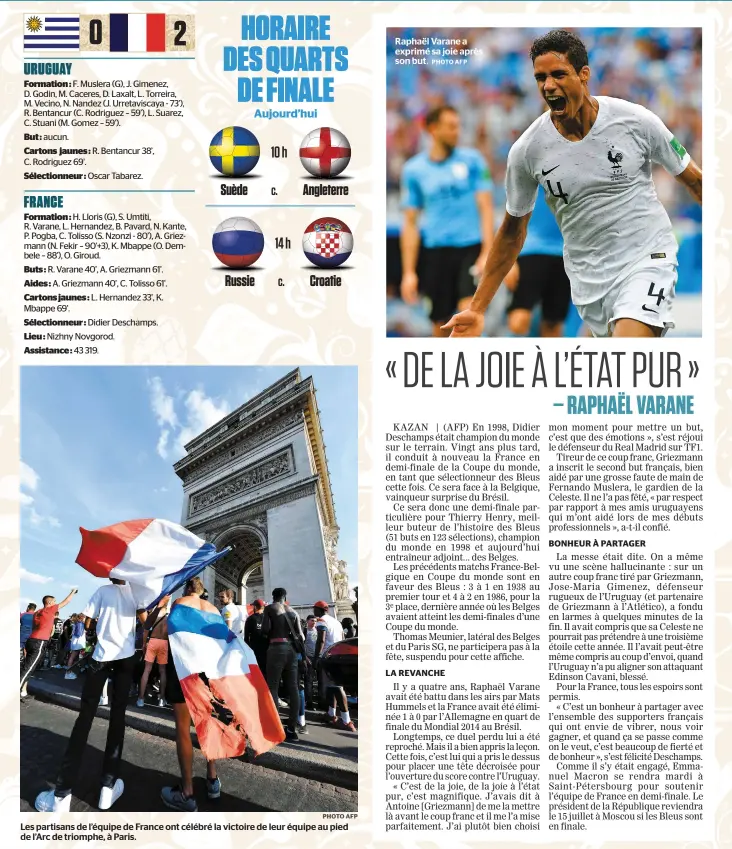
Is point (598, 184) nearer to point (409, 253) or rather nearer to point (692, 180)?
point (692, 180)

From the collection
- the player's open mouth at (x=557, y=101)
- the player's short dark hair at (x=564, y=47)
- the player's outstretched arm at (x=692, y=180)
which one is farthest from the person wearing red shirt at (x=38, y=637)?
the player's outstretched arm at (x=692, y=180)

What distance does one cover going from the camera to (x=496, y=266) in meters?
5.63

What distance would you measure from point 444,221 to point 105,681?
420 centimetres

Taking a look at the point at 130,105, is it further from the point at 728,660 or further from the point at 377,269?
the point at 728,660

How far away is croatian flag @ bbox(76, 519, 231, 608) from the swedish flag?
9.12 ft

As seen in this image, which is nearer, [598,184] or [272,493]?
[598,184]

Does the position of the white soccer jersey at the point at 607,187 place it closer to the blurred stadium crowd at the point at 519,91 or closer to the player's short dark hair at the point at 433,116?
the blurred stadium crowd at the point at 519,91

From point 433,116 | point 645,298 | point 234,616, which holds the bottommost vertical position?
point 234,616

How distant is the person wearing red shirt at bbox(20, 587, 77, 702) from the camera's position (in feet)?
18.5

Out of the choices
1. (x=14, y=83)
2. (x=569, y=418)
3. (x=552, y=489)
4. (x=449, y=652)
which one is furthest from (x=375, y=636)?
(x=14, y=83)

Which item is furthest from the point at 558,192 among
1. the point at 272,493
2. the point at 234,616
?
the point at 234,616

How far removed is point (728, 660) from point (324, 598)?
3.09 m

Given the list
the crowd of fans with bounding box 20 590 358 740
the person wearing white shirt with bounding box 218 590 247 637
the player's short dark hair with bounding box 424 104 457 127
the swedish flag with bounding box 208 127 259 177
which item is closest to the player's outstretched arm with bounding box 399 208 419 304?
the player's short dark hair with bounding box 424 104 457 127

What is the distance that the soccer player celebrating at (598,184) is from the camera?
5473mm
